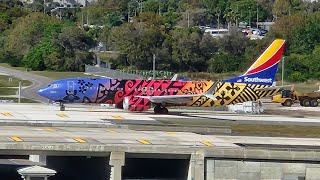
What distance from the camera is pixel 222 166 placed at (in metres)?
50.8

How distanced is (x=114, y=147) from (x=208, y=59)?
10359 centimetres

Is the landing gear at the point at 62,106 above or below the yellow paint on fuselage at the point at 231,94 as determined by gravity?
below

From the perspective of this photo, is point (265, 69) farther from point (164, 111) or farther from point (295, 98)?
point (295, 98)

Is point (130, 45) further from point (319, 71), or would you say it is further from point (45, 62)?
point (319, 71)

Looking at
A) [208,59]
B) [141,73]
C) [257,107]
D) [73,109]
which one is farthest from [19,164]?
[208,59]

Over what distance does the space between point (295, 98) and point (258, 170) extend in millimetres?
58251

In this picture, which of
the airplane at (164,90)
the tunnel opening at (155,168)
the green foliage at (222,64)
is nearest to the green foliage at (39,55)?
the green foliage at (222,64)

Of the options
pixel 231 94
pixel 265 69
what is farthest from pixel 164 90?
pixel 265 69

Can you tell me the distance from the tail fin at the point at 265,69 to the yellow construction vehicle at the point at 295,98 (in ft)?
56.9

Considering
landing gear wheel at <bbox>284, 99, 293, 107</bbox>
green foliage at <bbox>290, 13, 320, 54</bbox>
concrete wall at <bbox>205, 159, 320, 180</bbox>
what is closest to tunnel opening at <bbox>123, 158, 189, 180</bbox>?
concrete wall at <bbox>205, 159, 320, 180</bbox>

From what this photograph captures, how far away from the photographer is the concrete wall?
166 feet

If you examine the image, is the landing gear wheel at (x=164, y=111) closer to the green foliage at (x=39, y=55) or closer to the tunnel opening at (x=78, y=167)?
the tunnel opening at (x=78, y=167)

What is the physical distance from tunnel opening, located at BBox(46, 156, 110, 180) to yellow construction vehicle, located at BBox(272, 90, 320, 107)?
5558cm

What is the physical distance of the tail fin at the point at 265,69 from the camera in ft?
294
